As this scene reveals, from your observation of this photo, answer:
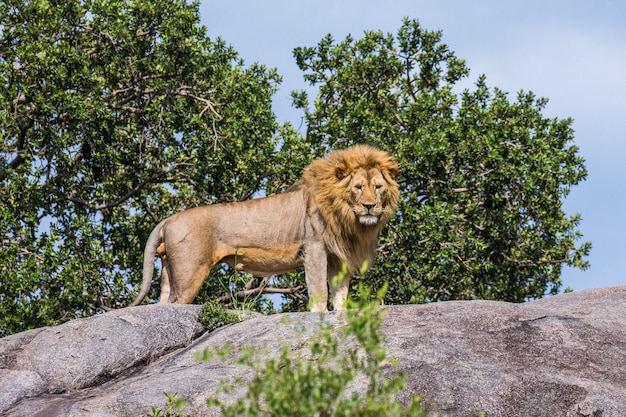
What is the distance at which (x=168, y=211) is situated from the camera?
18.6 m

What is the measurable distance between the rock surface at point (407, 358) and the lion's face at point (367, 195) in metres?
1.10

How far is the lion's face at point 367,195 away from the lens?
36.0ft

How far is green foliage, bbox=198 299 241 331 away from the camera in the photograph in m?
11.0

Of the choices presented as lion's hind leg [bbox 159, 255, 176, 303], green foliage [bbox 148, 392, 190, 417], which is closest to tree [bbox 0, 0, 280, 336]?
lion's hind leg [bbox 159, 255, 176, 303]

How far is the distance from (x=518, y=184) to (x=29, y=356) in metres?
10.7

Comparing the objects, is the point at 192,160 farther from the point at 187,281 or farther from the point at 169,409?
the point at 169,409

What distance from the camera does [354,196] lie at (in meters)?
11.0

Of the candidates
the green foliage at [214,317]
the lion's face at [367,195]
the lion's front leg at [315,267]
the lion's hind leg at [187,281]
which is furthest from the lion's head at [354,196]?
the lion's hind leg at [187,281]

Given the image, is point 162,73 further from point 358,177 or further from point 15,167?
point 358,177

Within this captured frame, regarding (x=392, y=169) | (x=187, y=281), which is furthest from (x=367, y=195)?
(x=187, y=281)

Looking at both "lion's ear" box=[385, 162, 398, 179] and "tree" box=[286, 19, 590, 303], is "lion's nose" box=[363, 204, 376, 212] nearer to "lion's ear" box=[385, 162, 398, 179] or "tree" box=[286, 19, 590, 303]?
"lion's ear" box=[385, 162, 398, 179]

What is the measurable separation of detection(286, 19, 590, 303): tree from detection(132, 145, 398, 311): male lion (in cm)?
613

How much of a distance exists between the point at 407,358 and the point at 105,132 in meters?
9.74

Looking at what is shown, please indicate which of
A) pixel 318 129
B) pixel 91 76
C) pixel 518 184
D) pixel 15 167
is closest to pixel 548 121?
pixel 518 184
